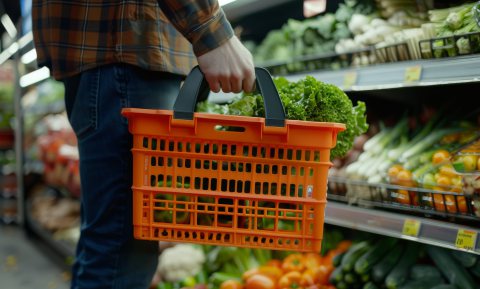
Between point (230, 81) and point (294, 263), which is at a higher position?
point (230, 81)

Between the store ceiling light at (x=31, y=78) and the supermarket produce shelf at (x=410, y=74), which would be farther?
the store ceiling light at (x=31, y=78)

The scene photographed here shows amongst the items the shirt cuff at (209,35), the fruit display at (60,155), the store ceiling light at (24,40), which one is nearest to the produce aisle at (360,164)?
the shirt cuff at (209,35)

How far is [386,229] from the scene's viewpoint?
1.68m

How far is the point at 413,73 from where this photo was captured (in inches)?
63.6

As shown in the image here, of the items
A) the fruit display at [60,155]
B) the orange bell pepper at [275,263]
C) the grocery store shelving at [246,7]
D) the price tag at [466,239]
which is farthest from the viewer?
the fruit display at [60,155]

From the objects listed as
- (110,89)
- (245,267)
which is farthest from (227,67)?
(245,267)

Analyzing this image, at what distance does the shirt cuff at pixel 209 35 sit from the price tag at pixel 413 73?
2.39ft

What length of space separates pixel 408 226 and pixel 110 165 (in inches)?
36.7

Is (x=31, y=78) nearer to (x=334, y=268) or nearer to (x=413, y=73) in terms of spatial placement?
(x=334, y=268)

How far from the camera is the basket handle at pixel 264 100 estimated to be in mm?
1079

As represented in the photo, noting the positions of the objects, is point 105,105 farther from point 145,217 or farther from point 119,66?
point 145,217

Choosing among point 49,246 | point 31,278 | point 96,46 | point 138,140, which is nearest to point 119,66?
point 96,46

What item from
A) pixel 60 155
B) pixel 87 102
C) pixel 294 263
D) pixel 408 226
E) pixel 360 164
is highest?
pixel 87 102

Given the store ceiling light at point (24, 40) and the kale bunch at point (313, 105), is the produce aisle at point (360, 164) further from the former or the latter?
the store ceiling light at point (24, 40)
